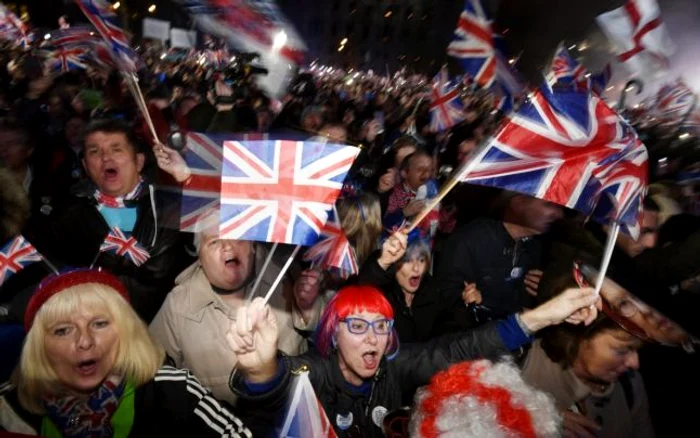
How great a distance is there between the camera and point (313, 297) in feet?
11.1

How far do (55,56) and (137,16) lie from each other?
27.1 metres

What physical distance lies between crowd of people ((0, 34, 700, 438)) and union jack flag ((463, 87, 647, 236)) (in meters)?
0.47

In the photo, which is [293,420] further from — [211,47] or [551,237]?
[211,47]

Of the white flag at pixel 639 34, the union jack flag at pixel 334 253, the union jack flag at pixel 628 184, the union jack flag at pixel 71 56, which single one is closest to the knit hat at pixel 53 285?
the union jack flag at pixel 334 253

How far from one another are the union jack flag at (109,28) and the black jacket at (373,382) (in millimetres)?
2506

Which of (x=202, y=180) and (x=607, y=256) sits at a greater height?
(x=202, y=180)

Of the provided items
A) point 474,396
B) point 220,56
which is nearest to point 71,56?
point 474,396

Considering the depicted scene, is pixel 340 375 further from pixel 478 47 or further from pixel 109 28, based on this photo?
pixel 478 47

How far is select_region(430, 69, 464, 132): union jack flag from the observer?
771cm

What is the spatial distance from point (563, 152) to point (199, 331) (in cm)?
209

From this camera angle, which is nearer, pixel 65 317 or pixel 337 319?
pixel 65 317

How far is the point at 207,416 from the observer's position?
2.45 m

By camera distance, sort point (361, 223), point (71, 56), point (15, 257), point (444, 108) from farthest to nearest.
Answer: point (444, 108) → point (71, 56) → point (361, 223) → point (15, 257)

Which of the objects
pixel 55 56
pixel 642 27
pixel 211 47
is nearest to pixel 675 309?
pixel 642 27
